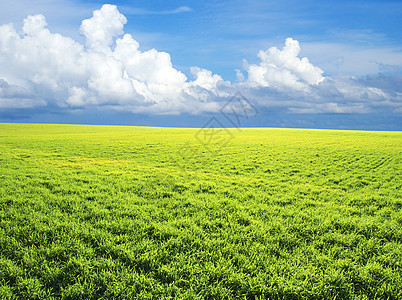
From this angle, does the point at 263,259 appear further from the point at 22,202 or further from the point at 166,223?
the point at 22,202

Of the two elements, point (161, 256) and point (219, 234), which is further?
point (219, 234)

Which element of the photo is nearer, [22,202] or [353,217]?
[353,217]

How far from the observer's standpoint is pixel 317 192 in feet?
33.8

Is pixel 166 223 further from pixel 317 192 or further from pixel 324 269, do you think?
pixel 317 192

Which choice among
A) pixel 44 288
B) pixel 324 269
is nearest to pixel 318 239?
pixel 324 269

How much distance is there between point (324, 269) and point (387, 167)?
16177 millimetres

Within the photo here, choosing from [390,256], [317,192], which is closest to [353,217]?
[390,256]

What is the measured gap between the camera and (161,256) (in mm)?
4969

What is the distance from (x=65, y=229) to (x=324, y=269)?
19.8 feet

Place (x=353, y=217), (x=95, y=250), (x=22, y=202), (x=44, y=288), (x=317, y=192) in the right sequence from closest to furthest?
(x=44, y=288) < (x=95, y=250) < (x=353, y=217) < (x=22, y=202) < (x=317, y=192)

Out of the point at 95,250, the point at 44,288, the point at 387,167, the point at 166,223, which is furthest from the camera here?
the point at 387,167

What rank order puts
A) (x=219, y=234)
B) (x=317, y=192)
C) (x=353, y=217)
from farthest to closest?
1. (x=317, y=192)
2. (x=353, y=217)
3. (x=219, y=234)

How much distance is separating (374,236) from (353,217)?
118cm

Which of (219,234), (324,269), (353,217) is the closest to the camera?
(324,269)
